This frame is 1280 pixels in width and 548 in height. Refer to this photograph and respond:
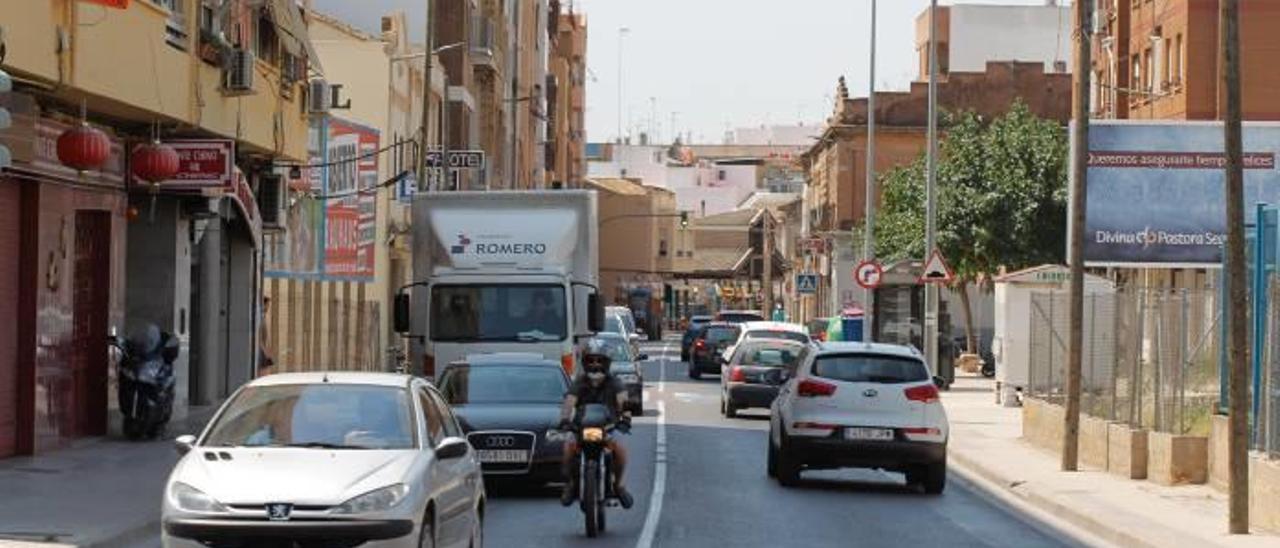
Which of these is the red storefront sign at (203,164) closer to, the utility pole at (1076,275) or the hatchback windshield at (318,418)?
the utility pole at (1076,275)

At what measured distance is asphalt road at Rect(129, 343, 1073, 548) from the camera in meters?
19.6

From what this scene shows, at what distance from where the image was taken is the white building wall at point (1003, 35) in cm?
10719

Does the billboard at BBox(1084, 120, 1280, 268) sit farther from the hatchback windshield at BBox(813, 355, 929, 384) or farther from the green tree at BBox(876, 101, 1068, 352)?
the green tree at BBox(876, 101, 1068, 352)

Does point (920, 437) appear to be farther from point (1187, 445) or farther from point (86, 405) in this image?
point (86, 405)

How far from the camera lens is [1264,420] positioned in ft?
71.6

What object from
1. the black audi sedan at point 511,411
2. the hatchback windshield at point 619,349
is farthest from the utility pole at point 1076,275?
the hatchback windshield at point 619,349

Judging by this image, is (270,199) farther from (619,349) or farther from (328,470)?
(328,470)

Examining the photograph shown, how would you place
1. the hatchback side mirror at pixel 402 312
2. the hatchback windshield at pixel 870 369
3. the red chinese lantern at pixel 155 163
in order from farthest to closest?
the hatchback side mirror at pixel 402 312
the red chinese lantern at pixel 155 163
the hatchback windshield at pixel 870 369

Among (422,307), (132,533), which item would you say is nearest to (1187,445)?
(422,307)

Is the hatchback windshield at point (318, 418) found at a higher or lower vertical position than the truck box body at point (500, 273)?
lower

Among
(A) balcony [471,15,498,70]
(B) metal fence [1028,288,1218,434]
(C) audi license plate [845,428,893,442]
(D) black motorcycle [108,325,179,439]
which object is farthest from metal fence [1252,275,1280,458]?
(A) balcony [471,15,498,70]

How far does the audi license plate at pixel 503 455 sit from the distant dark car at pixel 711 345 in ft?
122

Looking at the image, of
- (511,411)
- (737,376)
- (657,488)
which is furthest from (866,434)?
(737,376)

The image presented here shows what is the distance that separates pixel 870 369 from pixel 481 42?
5352cm
